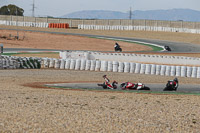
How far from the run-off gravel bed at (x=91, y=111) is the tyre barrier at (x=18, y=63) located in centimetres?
713

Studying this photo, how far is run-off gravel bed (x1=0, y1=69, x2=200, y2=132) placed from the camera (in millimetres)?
11430

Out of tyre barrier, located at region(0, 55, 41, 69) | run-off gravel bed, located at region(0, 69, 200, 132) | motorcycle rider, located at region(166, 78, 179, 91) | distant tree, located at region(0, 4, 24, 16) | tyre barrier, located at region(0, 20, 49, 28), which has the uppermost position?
distant tree, located at region(0, 4, 24, 16)

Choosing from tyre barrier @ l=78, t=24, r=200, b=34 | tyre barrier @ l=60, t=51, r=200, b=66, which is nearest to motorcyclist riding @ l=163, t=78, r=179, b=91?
tyre barrier @ l=60, t=51, r=200, b=66

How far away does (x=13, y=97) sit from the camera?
15.8 meters

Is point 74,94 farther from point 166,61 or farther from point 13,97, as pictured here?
point 166,61

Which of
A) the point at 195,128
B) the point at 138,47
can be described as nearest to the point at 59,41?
the point at 138,47

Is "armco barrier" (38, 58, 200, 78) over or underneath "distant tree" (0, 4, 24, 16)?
underneath

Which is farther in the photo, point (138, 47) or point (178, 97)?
point (138, 47)

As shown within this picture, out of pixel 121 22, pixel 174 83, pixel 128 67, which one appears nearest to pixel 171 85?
pixel 174 83

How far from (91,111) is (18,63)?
15392mm

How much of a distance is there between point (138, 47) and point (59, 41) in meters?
12.8

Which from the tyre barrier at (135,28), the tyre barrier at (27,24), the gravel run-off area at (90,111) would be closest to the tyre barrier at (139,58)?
the gravel run-off area at (90,111)

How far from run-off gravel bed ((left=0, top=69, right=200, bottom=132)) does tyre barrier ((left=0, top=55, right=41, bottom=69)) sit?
7.13 meters

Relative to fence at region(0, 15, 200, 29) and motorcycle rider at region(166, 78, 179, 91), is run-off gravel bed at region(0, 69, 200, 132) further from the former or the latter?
fence at region(0, 15, 200, 29)
